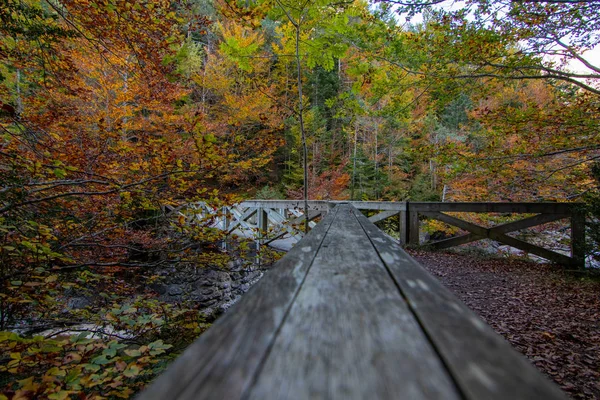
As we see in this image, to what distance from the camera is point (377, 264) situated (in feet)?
2.93

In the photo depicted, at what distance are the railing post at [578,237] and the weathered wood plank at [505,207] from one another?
4.2 inches

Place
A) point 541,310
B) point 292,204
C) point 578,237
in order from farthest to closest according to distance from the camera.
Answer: point 292,204
point 578,237
point 541,310

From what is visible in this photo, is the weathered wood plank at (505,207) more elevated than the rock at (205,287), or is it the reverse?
the weathered wood plank at (505,207)

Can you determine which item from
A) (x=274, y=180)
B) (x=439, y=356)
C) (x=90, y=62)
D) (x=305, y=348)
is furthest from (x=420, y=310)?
(x=274, y=180)

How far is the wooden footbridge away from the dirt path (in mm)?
1957

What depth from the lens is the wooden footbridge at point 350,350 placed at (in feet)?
1.18

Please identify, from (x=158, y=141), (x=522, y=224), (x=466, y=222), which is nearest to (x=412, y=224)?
(x=466, y=222)

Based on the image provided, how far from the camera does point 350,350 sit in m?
0.46

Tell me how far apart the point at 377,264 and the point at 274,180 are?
59.7 ft

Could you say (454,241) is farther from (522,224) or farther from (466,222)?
(522,224)

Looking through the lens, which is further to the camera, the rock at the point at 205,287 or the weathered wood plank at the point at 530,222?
the rock at the point at 205,287

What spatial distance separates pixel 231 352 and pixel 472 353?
394 millimetres

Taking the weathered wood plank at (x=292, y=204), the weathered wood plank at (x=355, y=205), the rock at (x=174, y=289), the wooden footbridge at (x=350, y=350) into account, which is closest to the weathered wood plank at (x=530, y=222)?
the weathered wood plank at (x=355, y=205)

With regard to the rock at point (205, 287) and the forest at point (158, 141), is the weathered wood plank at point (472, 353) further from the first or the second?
the rock at point (205, 287)
